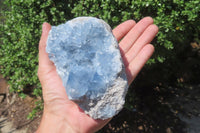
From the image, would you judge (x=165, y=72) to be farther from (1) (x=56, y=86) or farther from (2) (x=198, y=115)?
(1) (x=56, y=86)

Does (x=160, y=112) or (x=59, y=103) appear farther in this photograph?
(x=160, y=112)

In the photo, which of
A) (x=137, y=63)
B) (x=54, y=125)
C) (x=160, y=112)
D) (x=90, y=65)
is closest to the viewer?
(x=90, y=65)

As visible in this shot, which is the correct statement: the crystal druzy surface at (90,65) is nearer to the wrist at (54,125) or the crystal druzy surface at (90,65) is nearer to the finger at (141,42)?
the wrist at (54,125)

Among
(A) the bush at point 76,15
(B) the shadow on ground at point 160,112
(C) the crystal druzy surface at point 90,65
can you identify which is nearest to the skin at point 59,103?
(C) the crystal druzy surface at point 90,65

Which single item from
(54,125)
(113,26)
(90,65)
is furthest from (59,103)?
(113,26)

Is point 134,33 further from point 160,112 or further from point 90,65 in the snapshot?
point 160,112

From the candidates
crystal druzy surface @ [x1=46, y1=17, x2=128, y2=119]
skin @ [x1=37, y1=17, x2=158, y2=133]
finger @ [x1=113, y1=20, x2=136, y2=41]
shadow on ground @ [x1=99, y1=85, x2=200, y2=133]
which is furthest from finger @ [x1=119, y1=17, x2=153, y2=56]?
shadow on ground @ [x1=99, y1=85, x2=200, y2=133]

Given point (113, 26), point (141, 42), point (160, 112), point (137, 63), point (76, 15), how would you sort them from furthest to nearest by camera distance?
point (160, 112) < point (113, 26) < point (76, 15) < point (141, 42) < point (137, 63)
